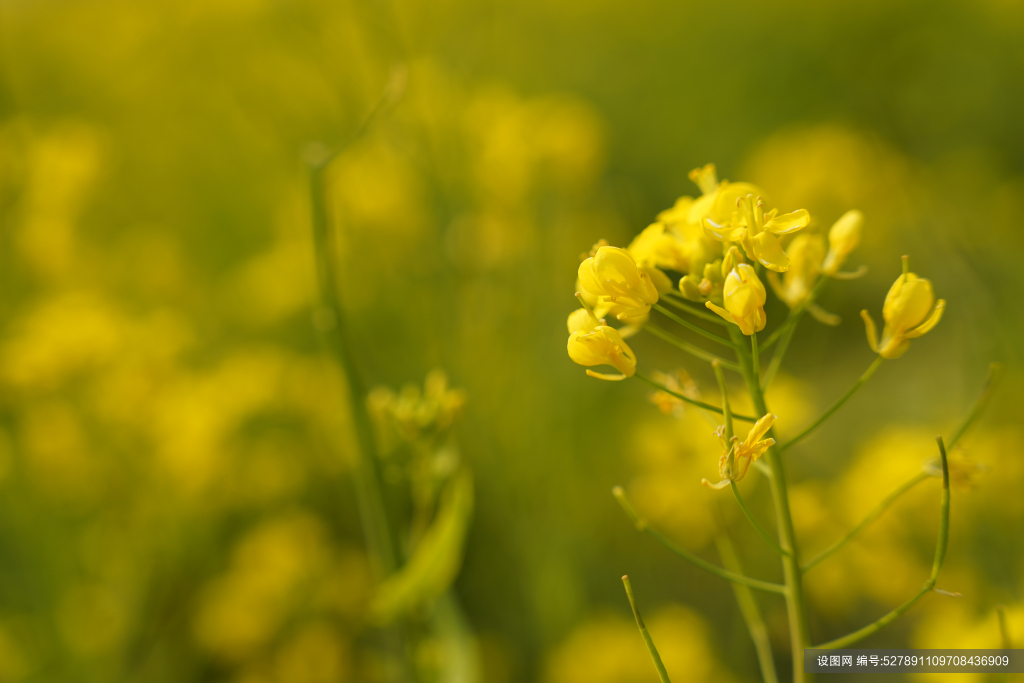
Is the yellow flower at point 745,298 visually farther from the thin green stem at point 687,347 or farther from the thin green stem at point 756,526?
the thin green stem at point 756,526

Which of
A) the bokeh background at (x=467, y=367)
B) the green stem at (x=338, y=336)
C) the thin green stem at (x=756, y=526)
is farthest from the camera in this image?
the bokeh background at (x=467, y=367)

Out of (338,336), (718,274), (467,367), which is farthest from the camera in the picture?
(467,367)

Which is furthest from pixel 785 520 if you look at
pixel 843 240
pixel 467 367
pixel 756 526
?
pixel 467 367

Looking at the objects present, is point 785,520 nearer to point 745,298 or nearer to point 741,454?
point 741,454

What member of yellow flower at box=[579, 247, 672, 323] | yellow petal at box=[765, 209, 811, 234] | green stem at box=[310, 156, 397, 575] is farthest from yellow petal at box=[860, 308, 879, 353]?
green stem at box=[310, 156, 397, 575]

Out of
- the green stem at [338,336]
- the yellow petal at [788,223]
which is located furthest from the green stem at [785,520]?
the green stem at [338,336]

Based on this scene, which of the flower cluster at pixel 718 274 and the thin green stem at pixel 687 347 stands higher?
the flower cluster at pixel 718 274
